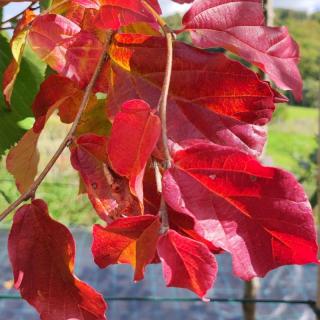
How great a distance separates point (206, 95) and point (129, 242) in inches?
2.6

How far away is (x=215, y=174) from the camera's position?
0.19 metres

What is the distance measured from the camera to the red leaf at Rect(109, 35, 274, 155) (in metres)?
0.22

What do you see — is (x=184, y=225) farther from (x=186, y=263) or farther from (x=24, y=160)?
(x=24, y=160)

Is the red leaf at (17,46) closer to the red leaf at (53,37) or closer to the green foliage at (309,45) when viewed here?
the red leaf at (53,37)

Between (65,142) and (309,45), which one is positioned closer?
(65,142)

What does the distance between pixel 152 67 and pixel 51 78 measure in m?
0.05

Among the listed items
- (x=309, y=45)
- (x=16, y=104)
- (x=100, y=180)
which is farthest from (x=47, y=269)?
(x=309, y=45)

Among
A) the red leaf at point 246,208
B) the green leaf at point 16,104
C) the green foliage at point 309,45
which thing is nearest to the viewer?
the red leaf at point 246,208

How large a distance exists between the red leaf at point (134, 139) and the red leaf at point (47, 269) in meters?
0.06

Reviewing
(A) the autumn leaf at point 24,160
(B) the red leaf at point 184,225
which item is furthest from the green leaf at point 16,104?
(B) the red leaf at point 184,225

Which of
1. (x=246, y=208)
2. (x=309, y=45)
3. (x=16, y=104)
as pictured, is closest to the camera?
(x=246, y=208)

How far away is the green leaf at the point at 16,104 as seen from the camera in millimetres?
373

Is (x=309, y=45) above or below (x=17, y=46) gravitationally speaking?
below

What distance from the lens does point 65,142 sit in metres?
0.22
